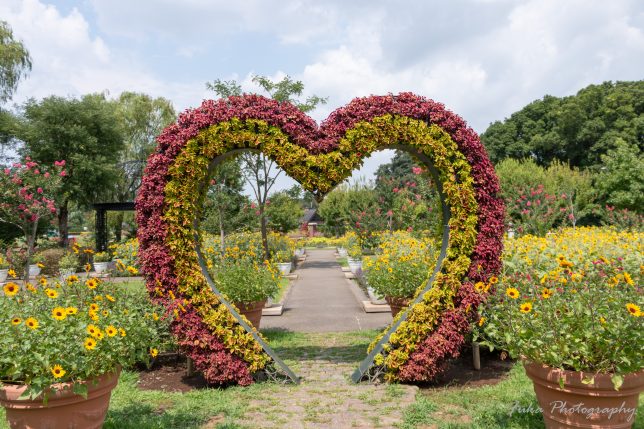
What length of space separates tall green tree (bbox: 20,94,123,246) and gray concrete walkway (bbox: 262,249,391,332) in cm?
1402

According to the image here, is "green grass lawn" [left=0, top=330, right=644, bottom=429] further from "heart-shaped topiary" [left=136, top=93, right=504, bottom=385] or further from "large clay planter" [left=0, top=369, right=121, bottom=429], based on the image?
"large clay planter" [left=0, top=369, right=121, bottom=429]

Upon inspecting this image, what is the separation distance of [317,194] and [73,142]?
21.5 metres

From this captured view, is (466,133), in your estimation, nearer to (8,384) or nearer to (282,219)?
(8,384)

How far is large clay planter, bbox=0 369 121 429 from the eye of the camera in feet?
9.58

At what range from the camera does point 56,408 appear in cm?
299

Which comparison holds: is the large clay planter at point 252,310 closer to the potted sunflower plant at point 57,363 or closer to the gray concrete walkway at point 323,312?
the gray concrete walkway at point 323,312

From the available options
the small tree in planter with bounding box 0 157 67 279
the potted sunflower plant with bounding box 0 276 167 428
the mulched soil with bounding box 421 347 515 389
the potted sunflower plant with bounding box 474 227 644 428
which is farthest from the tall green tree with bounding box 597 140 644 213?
the potted sunflower plant with bounding box 0 276 167 428

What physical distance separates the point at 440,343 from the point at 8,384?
144 inches

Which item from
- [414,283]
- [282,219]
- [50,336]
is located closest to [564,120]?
[282,219]

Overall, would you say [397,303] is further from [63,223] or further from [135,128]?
[135,128]

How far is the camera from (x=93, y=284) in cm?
380

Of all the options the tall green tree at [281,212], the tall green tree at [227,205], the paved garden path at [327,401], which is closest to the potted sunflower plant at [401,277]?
the paved garden path at [327,401]

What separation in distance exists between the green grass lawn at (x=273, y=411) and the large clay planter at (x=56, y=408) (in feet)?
2.37

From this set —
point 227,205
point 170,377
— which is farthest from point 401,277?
point 227,205
